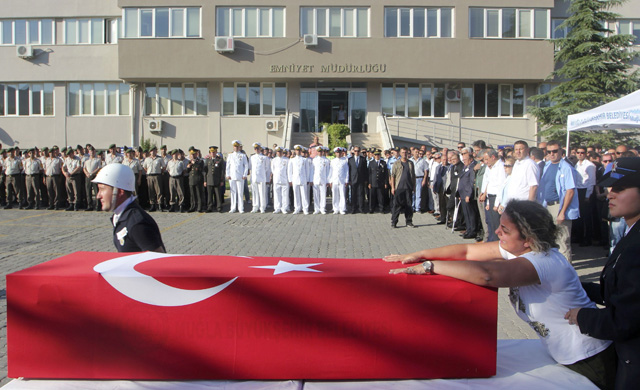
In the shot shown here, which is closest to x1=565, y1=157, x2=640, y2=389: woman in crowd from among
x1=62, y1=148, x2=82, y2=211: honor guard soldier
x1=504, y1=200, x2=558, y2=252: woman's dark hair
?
x1=504, y1=200, x2=558, y2=252: woman's dark hair

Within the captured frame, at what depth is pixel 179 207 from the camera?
57.4ft

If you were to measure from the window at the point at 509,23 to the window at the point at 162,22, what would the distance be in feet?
54.9

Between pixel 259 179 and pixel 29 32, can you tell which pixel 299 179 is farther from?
pixel 29 32

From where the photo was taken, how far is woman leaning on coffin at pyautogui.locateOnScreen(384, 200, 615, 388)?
2.93 m

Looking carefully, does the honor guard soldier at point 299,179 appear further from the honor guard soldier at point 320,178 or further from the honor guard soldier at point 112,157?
the honor guard soldier at point 112,157

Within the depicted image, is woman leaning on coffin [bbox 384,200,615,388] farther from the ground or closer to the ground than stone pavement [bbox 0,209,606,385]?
farther from the ground

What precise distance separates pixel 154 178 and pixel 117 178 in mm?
13977

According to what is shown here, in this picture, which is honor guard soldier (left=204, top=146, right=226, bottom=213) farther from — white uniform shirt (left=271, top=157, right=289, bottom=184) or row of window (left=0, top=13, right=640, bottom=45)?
row of window (left=0, top=13, right=640, bottom=45)

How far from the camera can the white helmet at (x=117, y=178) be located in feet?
13.5

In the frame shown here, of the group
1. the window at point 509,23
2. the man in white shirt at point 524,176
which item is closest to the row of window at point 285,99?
the window at point 509,23

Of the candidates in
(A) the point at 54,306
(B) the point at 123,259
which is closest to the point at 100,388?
(A) the point at 54,306

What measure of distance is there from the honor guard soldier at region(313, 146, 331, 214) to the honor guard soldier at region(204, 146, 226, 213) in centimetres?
322

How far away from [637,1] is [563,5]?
443cm

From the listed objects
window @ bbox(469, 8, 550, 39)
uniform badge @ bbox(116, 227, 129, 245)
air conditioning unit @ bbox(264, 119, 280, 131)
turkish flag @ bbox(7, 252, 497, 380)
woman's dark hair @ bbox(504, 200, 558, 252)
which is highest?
window @ bbox(469, 8, 550, 39)
